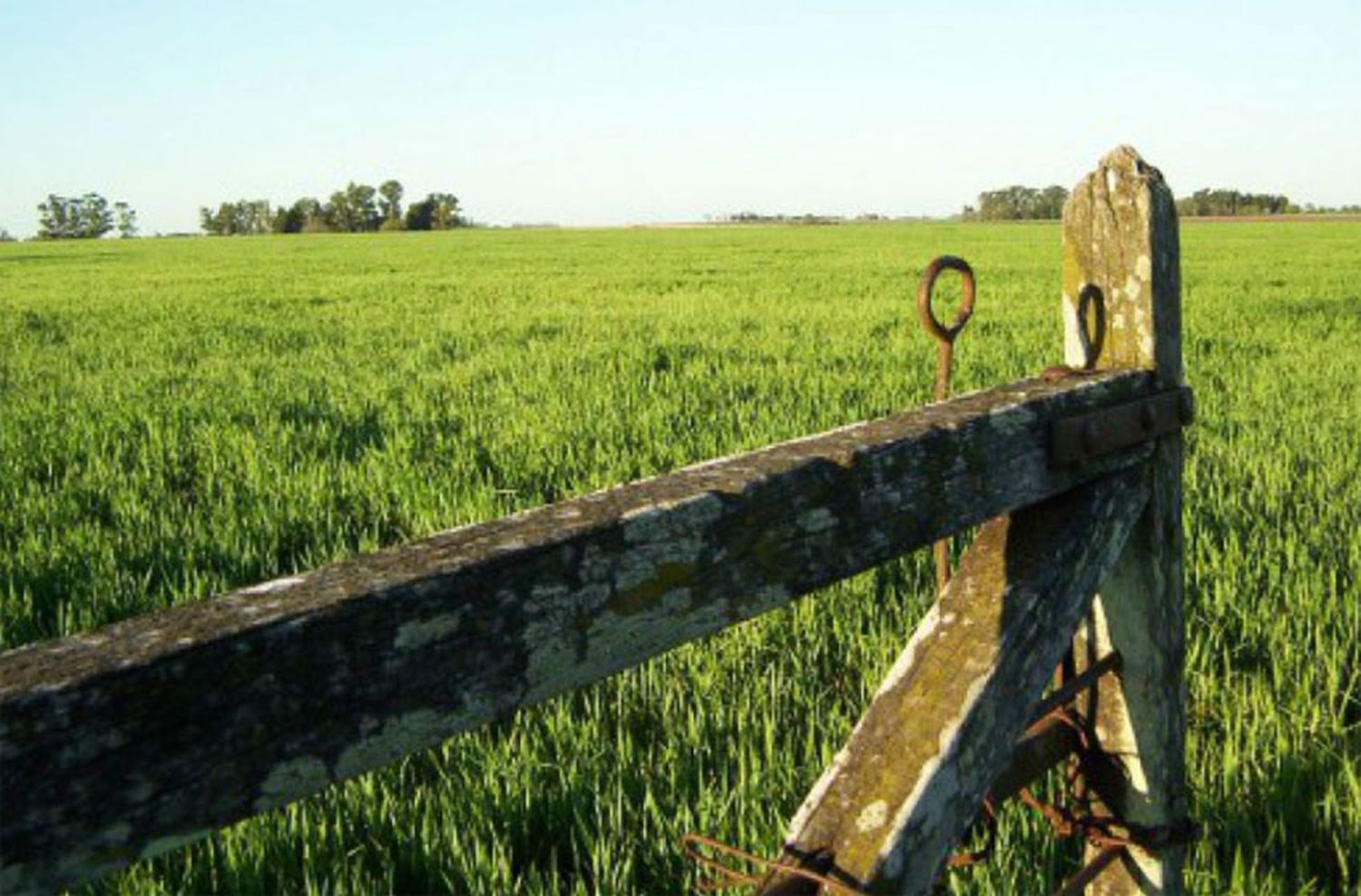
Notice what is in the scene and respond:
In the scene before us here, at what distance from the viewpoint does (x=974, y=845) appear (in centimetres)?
223

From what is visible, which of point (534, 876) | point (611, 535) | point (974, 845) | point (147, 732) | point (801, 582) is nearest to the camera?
point (147, 732)

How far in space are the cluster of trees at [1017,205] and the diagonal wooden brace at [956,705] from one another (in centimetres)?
9384

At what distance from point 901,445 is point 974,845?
131cm

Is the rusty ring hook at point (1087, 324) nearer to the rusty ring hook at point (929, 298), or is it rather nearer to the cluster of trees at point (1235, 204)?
the rusty ring hook at point (929, 298)

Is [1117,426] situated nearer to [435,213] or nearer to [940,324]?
[940,324]

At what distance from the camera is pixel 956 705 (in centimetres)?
130

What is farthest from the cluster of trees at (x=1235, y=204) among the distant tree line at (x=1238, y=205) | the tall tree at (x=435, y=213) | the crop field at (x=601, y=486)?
the crop field at (x=601, y=486)

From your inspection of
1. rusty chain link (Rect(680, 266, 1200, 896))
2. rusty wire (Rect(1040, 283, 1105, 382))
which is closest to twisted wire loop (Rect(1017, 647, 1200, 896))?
rusty chain link (Rect(680, 266, 1200, 896))

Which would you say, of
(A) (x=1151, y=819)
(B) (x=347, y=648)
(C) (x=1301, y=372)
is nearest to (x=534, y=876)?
(A) (x=1151, y=819)

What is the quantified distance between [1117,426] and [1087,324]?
23cm

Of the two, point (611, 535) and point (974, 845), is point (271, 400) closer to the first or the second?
point (974, 845)

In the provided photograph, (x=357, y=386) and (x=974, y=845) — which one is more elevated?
(x=357, y=386)

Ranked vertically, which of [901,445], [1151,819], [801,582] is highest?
[901,445]

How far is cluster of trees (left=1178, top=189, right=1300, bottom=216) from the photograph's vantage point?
9181 cm
